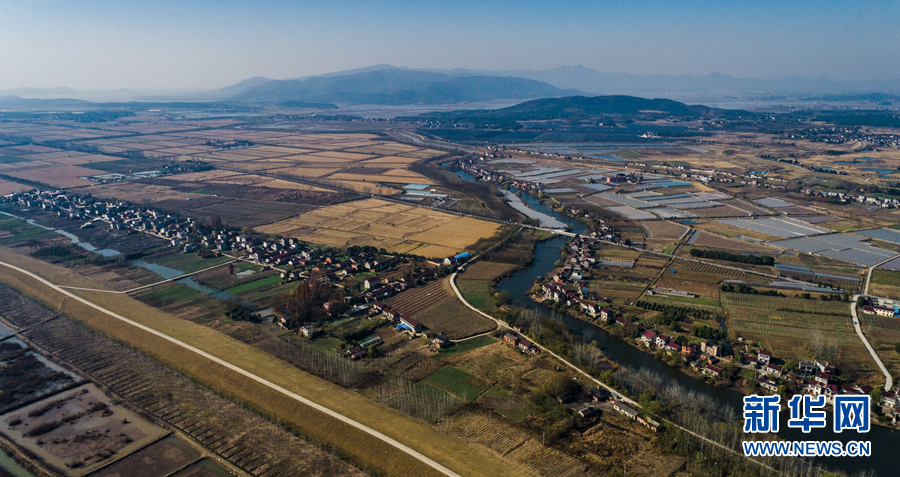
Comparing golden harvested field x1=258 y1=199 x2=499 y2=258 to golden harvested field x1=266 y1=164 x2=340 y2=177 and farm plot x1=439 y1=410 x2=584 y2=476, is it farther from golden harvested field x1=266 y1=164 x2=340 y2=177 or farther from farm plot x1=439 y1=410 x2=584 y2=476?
golden harvested field x1=266 y1=164 x2=340 y2=177

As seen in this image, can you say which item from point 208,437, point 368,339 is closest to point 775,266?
point 368,339

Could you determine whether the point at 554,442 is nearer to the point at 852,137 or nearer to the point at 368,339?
the point at 368,339

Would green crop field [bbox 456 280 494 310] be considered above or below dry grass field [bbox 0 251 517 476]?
above

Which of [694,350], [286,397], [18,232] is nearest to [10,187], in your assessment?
[18,232]

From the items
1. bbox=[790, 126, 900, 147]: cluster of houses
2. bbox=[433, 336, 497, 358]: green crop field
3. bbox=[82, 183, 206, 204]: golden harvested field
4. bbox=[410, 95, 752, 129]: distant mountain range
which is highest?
bbox=[410, 95, 752, 129]: distant mountain range

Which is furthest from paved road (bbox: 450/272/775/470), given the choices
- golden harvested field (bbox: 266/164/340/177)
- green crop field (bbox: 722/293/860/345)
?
golden harvested field (bbox: 266/164/340/177)

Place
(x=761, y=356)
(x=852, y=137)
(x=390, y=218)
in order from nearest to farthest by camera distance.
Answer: (x=761, y=356)
(x=390, y=218)
(x=852, y=137)
